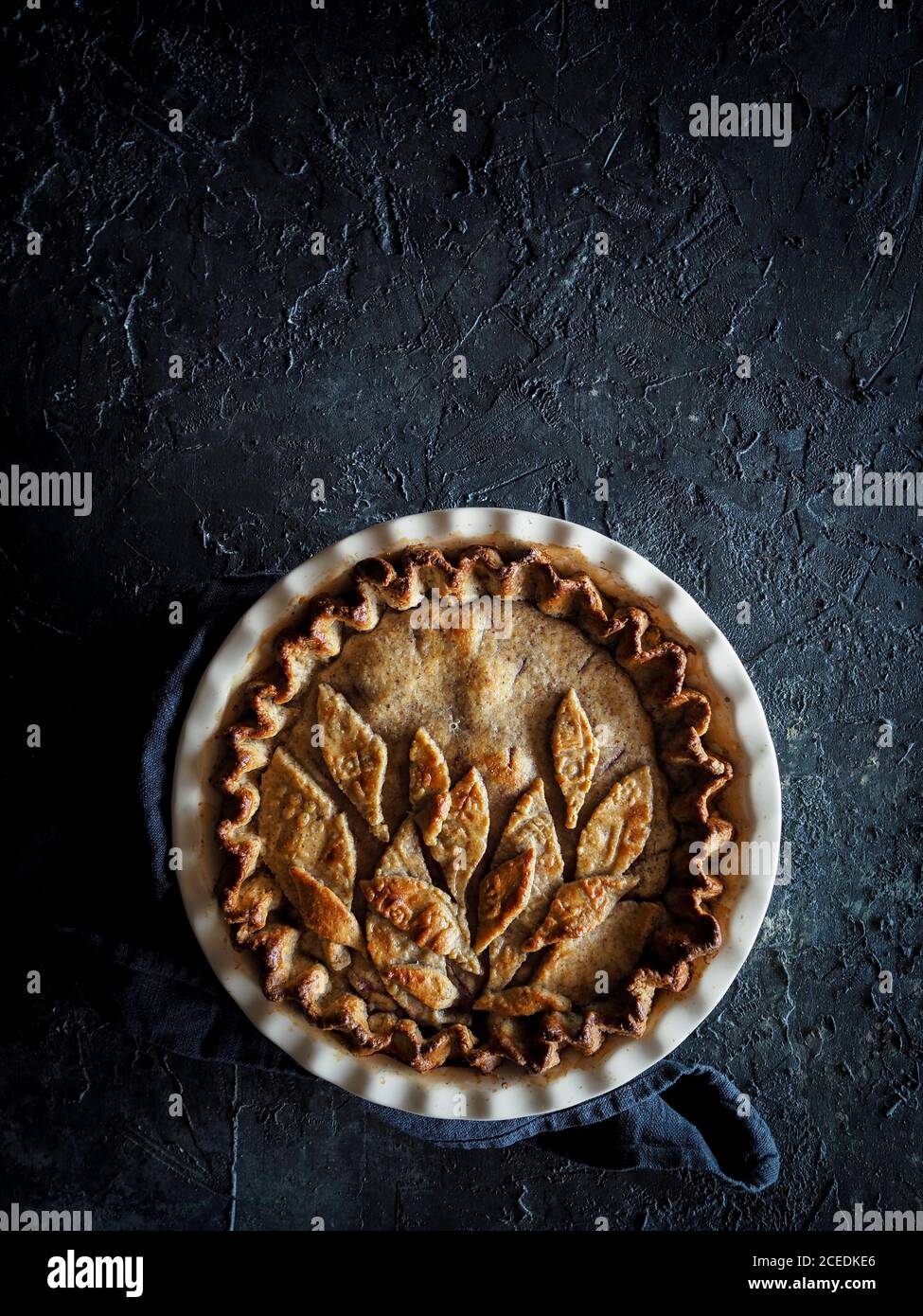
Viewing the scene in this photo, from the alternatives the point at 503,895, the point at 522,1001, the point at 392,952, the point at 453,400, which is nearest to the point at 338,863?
the point at 392,952

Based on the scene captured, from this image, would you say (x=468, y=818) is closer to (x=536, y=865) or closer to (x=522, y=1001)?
(x=536, y=865)

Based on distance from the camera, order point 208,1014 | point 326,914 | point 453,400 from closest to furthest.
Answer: point 326,914, point 208,1014, point 453,400

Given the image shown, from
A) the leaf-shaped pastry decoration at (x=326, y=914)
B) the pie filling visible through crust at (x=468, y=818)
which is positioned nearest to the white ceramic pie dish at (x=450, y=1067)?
the pie filling visible through crust at (x=468, y=818)

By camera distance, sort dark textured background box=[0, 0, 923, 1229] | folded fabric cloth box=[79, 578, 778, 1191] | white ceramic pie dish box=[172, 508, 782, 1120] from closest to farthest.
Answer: white ceramic pie dish box=[172, 508, 782, 1120], folded fabric cloth box=[79, 578, 778, 1191], dark textured background box=[0, 0, 923, 1229]

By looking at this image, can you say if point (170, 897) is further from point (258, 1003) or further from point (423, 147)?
point (423, 147)

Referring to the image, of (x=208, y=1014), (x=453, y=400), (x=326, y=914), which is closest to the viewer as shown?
(x=326, y=914)

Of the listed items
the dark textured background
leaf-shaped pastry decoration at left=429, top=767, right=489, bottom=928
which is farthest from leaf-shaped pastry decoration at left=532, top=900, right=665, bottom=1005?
the dark textured background

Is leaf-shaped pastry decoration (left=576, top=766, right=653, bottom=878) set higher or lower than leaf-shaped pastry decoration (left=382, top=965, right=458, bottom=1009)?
higher

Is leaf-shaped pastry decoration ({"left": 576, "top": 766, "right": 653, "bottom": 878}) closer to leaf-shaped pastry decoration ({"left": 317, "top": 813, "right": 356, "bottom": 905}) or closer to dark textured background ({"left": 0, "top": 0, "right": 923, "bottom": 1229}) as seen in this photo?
leaf-shaped pastry decoration ({"left": 317, "top": 813, "right": 356, "bottom": 905})
